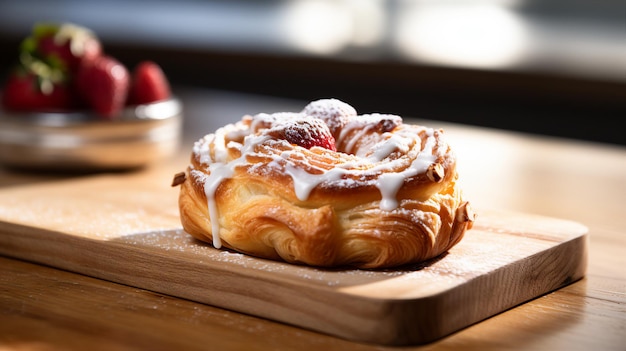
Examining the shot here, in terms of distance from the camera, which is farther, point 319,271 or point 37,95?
point 37,95

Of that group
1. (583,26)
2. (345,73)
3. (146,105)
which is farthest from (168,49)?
(146,105)

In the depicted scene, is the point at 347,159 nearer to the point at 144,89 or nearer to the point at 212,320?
the point at 212,320

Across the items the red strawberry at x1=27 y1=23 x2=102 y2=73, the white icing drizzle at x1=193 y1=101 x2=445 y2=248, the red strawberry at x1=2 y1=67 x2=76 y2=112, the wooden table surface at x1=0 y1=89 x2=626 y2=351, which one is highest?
the red strawberry at x1=27 y1=23 x2=102 y2=73

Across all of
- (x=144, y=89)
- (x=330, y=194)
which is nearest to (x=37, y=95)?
(x=144, y=89)

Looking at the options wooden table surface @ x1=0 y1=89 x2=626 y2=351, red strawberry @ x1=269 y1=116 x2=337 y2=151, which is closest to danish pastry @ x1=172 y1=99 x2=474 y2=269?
red strawberry @ x1=269 y1=116 x2=337 y2=151

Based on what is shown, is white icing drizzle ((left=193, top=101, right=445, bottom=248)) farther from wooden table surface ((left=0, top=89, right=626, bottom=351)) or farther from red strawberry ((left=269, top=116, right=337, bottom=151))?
wooden table surface ((left=0, top=89, right=626, bottom=351))

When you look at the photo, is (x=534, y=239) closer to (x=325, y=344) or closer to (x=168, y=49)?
A: (x=325, y=344)

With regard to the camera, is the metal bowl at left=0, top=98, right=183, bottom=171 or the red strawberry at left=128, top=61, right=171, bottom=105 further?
the red strawberry at left=128, top=61, right=171, bottom=105

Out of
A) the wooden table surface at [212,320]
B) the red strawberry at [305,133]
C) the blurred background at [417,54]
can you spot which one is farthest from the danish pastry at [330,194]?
the blurred background at [417,54]
